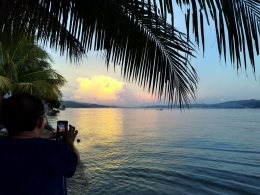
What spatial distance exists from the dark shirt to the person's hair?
0.08m

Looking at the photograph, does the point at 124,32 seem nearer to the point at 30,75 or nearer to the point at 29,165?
the point at 29,165

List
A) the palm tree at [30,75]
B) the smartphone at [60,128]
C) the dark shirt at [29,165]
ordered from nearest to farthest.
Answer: the dark shirt at [29,165] < the smartphone at [60,128] < the palm tree at [30,75]

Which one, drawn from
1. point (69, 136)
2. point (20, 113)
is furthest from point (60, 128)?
point (20, 113)

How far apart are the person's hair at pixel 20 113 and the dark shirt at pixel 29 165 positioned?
8 centimetres

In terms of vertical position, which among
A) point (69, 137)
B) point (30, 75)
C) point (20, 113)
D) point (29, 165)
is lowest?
point (29, 165)

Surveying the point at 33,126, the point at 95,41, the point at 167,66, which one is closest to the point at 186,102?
the point at 167,66

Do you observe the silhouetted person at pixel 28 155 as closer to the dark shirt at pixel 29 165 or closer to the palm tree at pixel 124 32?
the dark shirt at pixel 29 165

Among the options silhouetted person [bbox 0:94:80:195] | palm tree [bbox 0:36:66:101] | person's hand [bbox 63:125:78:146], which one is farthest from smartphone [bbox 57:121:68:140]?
palm tree [bbox 0:36:66:101]

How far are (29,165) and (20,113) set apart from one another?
31 cm

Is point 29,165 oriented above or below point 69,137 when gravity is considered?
below

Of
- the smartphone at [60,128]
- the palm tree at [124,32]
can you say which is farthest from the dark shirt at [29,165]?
the palm tree at [124,32]

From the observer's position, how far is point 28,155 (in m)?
1.53

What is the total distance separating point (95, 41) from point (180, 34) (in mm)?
894

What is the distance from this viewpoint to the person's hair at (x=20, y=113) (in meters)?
1.56
